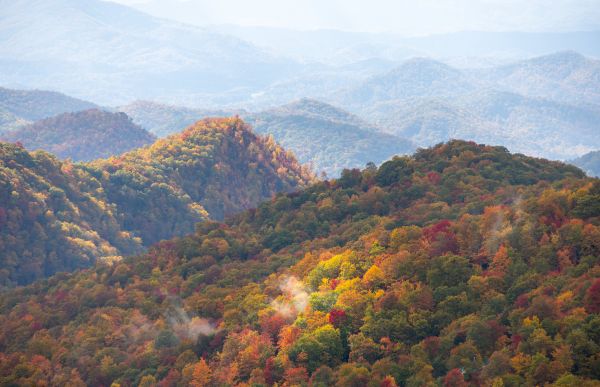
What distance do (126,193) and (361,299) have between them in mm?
95066

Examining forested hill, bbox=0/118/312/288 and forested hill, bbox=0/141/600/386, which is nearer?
forested hill, bbox=0/141/600/386

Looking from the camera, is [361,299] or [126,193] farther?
[126,193]

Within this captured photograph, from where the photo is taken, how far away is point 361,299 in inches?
2167

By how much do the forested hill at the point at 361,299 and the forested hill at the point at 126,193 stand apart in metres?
31.9

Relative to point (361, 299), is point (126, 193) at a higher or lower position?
lower

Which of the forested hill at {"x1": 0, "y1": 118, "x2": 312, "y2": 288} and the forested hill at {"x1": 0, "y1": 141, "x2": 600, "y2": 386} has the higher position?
the forested hill at {"x1": 0, "y1": 141, "x2": 600, "y2": 386}

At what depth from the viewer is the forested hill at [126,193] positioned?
390ft

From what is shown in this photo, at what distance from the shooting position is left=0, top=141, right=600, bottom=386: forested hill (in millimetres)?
45169

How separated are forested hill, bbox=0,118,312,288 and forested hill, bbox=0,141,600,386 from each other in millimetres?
31907

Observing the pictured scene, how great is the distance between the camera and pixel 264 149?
177125 mm

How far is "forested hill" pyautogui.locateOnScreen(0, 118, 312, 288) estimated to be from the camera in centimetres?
11888

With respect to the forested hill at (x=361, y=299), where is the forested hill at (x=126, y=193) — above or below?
below

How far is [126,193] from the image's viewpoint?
143750 mm

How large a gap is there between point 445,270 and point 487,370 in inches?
532
